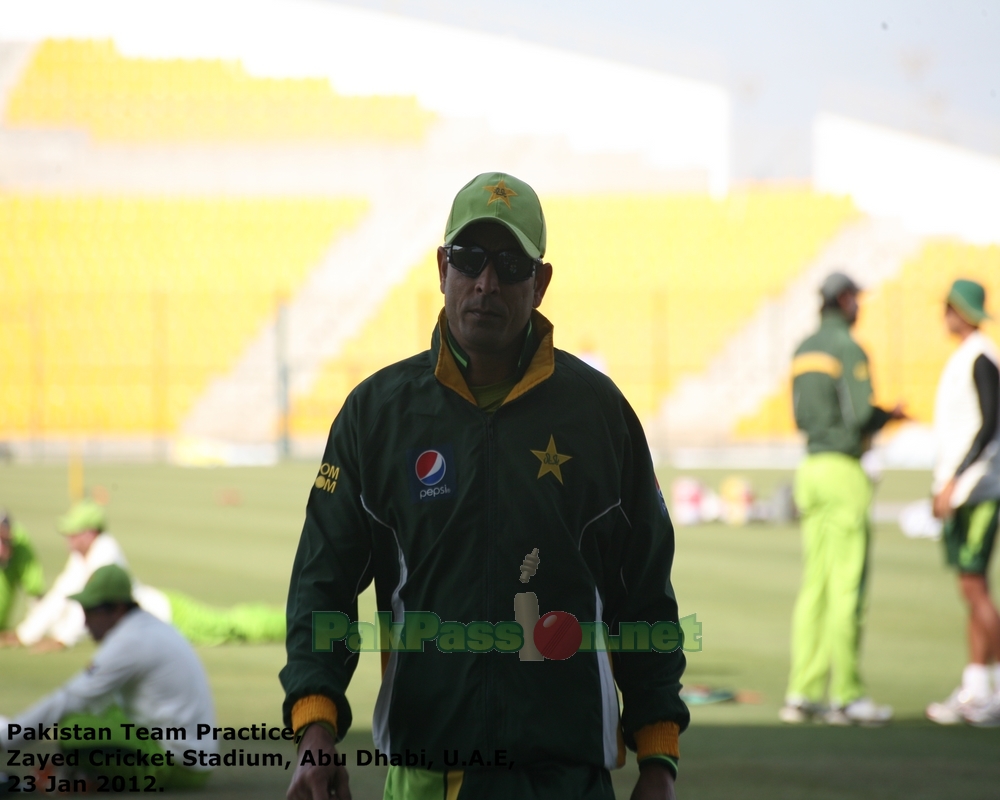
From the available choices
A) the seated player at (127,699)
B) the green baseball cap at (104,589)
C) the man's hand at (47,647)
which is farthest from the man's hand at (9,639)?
the green baseball cap at (104,589)

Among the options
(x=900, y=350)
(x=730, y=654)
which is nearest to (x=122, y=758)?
(x=730, y=654)

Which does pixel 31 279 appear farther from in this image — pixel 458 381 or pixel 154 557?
pixel 458 381

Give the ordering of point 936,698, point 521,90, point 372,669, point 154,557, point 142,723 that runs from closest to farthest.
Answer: point 142,723
point 936,698
point 372,669
point 154,557
point 521,90

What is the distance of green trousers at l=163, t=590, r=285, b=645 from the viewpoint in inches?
391

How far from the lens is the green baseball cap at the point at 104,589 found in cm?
641

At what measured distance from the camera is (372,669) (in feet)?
31.2

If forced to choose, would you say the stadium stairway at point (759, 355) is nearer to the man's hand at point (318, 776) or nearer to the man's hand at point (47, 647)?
the man's hand at point (47, 647)

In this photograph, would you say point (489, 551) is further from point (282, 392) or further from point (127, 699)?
point (282, 392)

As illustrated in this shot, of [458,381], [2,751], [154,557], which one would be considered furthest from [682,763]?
[154,557]

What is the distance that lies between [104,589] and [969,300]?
14.9 ft

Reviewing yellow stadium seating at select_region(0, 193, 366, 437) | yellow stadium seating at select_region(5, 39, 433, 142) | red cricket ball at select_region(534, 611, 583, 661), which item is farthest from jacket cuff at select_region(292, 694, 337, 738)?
yellow stadium seating at select_region(5, 39, 433, 142)

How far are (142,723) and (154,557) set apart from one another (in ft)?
28.1

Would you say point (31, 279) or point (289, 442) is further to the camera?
point (31, 279)

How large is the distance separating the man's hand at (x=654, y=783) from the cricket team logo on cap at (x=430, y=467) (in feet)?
2.21
